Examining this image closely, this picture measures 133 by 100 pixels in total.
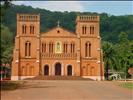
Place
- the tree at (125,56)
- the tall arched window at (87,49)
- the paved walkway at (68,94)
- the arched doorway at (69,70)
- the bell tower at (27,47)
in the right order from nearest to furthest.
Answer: the paved walkway at (68,94) < the tree at (125,56) < the bell tower at (27,47) < the arched doorway at (69,70) < the tall arched window at (87,49)

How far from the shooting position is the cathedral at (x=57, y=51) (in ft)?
267

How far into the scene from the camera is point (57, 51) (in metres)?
82.3

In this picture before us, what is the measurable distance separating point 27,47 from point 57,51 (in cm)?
564

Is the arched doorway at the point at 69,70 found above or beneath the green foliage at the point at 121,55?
beneath

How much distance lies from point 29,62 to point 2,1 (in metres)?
50.1

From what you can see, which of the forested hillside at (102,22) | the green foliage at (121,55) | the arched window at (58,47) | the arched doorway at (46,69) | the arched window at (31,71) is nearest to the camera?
the green foliage at (121,55)

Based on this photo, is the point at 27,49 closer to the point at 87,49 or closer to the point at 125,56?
the point at 87,49

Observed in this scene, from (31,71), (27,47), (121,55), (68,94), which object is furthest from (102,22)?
(68,94)

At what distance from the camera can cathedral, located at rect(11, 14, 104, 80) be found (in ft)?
267

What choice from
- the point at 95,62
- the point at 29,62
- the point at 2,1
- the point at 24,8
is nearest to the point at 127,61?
the point at 95,62

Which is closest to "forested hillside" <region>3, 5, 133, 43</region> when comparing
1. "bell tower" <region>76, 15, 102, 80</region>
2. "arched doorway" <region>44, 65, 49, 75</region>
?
"bell tower" <region>76, 15, 102, 80</region>

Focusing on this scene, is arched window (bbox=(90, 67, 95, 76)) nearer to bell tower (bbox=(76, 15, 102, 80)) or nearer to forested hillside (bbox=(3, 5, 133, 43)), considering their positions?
bell tower (bbox=(76, 15, 102, 80))

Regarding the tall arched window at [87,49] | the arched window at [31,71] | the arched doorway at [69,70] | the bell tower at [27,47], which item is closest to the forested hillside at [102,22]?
Answer: the bell tower at [27,47]

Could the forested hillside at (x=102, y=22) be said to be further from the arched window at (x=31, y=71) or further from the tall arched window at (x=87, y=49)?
the tall arched window at (x=87, y=49)
